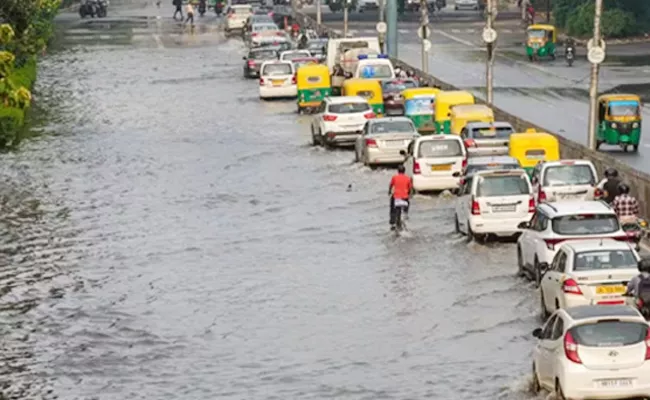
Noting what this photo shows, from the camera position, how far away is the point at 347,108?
61.4 m

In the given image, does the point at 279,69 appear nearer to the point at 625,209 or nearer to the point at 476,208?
the point at 476,208

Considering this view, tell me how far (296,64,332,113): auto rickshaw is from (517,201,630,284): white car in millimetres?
40133

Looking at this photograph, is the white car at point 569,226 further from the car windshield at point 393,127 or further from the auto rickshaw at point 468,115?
the auto rickshaw at point 468,115

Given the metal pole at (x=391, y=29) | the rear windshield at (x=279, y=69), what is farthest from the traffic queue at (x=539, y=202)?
the metal pole at (x=391, y=29)

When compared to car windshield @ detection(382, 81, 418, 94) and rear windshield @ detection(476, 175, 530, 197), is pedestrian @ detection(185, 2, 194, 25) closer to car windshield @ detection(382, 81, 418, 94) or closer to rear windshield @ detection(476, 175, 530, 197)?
car windshield @ detection(382, 81, 418, 94)

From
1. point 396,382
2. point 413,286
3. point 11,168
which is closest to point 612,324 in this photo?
point 396,382

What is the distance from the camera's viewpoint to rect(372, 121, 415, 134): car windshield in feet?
181

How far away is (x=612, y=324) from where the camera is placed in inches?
948

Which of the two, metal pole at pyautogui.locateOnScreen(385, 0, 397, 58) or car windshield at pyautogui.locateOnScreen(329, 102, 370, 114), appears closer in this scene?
car windshield at pyautogui.locateOnScreen(329, 102, 370, 114)

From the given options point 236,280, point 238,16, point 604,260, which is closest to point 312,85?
point 236,280

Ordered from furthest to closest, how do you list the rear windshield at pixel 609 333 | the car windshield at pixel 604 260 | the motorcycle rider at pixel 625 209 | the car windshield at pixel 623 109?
the car windshield at pixel 623 109
the motorcycle rider at pixel 625 209
the car windshield at pixel 604 260
the rear windshield at pixel 609 333

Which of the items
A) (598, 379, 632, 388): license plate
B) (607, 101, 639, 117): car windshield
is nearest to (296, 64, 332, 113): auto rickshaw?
(607, 101, 639, 117): car windshield

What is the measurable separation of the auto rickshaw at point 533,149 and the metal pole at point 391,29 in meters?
45.9

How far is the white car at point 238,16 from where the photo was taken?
125 meters
